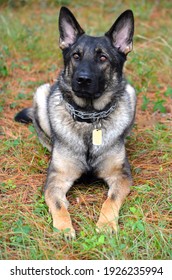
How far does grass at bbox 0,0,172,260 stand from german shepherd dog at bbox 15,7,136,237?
0.18 m

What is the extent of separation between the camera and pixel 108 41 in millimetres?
4039

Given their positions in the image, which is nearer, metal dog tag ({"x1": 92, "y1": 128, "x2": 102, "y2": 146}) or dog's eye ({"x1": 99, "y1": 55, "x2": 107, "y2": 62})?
dog's eye ({"x1": 99, "y1": 55, "x2": 107, "y2": 62})

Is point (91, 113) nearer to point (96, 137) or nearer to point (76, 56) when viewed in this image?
point (96, 137)

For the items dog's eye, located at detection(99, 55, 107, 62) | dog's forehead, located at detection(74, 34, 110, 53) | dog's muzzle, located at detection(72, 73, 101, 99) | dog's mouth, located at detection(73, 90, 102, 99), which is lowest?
dog's mouth, located at detection(73, 90, 102, 99)

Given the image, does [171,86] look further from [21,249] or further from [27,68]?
[21,249]

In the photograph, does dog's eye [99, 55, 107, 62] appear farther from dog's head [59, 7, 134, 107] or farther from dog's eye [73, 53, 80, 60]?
dog's eye [73, 53, 80, 60]

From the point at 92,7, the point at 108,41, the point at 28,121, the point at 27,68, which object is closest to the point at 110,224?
the point at 108,41

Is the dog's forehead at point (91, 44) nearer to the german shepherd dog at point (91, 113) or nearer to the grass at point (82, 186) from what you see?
the german shepherd dog at point (91, 113)

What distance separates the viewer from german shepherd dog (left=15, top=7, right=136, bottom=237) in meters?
3.83

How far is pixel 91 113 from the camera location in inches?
159

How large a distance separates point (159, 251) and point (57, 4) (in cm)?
680

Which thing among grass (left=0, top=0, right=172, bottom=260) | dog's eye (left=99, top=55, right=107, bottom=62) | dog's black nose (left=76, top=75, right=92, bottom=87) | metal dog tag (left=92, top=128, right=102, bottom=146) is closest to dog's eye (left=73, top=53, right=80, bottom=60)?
dog's eye (left=99, top=55, right=107, bottom=62)

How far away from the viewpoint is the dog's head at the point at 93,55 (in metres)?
3.75

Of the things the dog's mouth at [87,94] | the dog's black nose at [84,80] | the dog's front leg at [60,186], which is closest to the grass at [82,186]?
the dog's front leg at [60,186]
